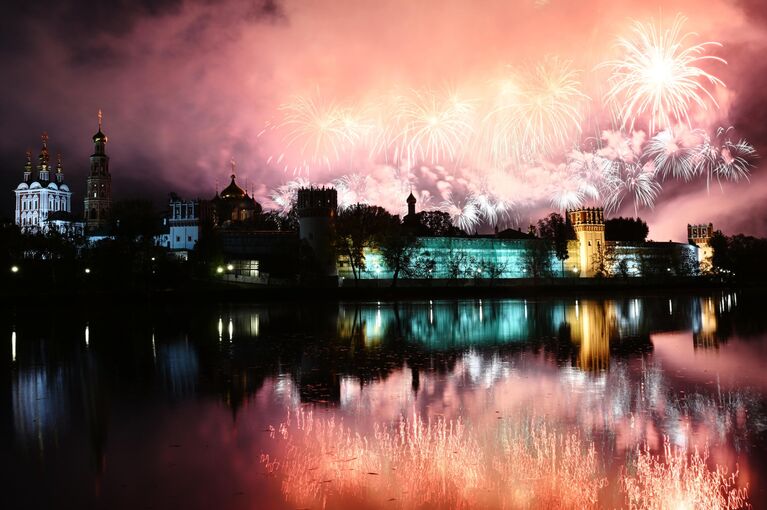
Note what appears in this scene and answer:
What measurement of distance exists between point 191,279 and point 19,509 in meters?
57.2

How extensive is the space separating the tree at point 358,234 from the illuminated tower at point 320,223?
1604 mm

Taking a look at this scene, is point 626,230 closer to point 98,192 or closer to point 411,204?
point 411,204

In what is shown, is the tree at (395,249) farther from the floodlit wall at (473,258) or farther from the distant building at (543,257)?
the floodlit wall at (473,258)

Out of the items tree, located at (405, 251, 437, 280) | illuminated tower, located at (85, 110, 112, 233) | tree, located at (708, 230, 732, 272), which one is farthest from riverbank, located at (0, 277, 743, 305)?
illuminated tower, located at (85, 110, 112, 233)

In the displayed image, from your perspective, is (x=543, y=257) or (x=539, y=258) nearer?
(x=539, y=258)

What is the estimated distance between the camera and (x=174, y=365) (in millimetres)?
18297

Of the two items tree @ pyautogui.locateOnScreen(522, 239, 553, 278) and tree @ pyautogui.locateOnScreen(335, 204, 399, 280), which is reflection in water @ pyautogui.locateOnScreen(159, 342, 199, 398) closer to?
tree @ pyautogui.locateOnScreen(335, 204, 399, 280)

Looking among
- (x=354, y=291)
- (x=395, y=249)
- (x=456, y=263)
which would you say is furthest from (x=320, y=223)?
(x=456, y=263)

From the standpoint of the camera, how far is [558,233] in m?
95.2

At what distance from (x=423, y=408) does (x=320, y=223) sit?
61836 mm

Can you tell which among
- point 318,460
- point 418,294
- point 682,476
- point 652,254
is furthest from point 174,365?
point 652,254

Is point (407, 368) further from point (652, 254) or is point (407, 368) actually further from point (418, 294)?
point (652, 254)

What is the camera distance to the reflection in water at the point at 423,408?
8.92 m

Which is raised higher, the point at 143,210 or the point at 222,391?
the point at 143,210
